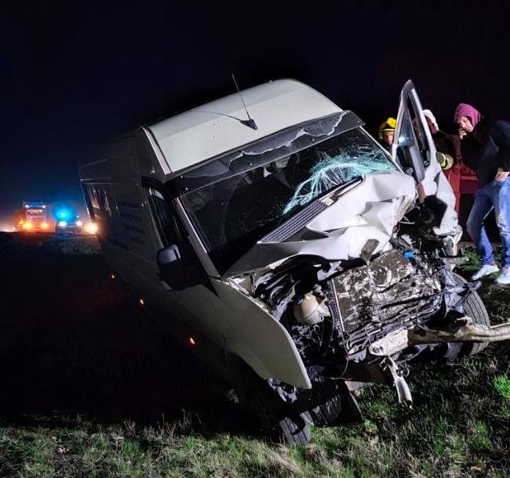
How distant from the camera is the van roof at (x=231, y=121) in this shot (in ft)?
14.9

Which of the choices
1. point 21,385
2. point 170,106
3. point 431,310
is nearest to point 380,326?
point 431,310

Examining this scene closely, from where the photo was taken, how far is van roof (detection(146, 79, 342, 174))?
14.9 ft

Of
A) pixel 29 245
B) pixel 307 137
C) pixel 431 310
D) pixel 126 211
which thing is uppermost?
pixel 307 137

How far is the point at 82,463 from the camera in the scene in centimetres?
419

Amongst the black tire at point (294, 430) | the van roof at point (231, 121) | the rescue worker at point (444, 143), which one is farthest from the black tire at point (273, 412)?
the rescue worker at point (444, 143)

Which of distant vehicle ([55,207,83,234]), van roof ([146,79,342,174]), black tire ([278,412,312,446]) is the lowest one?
distant vehicle ([55,207,83,234])

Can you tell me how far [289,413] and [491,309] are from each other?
257 centimetres

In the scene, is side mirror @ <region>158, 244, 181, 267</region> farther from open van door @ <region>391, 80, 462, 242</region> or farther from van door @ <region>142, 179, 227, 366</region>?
open van door @ <region>391, 80, 462, 242</region>

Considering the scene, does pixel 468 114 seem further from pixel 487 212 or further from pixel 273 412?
pixel 273 412

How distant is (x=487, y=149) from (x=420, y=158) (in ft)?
3.50

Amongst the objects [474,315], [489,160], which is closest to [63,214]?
[489,160]

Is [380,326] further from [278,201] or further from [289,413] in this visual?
[278,201]

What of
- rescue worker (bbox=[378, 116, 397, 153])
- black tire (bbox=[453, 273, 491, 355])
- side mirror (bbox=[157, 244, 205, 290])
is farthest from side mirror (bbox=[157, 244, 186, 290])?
rescue worker (bbox=[378, 116, 397, 153])

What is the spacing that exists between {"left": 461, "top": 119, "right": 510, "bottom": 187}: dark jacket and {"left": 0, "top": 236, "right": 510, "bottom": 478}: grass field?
1235 mm
